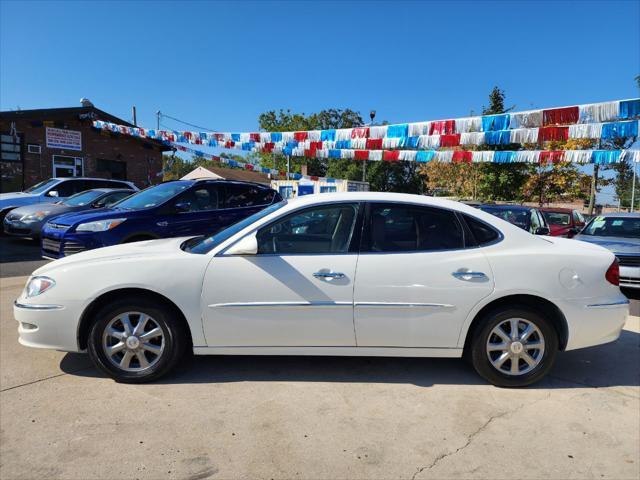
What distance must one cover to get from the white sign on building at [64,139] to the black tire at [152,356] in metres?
18.1

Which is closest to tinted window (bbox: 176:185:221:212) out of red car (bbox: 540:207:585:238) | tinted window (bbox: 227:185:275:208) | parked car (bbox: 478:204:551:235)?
tinted window (bbox: 227:185:275:208)

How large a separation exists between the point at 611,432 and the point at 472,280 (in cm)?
133

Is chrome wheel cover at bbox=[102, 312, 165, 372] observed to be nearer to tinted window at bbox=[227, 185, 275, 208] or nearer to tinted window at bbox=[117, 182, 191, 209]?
tinted window at bbox=[117, 182, 191, 209]

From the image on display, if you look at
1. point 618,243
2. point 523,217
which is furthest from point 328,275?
point 523,217

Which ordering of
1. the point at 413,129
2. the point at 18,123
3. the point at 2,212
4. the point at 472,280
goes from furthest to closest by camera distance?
the point at 18,123, the point at 2,212, the point at 413,129, the point at 472,280

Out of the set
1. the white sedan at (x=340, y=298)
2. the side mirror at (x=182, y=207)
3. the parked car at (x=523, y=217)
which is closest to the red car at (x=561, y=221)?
the parked car at (x=523, y=217)

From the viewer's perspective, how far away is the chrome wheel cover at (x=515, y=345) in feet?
11.4

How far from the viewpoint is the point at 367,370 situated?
381 centimetres

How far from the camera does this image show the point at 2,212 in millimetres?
11531

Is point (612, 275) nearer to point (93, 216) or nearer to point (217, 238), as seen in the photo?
point (217, 238)

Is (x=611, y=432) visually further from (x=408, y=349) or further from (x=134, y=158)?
(x=134, y=158)

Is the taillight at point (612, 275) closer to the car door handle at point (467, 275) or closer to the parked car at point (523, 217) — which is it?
the car door handle at point (467, 275)

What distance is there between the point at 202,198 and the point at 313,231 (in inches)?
162

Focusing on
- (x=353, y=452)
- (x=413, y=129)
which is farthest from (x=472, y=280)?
(x=413, y=129)
